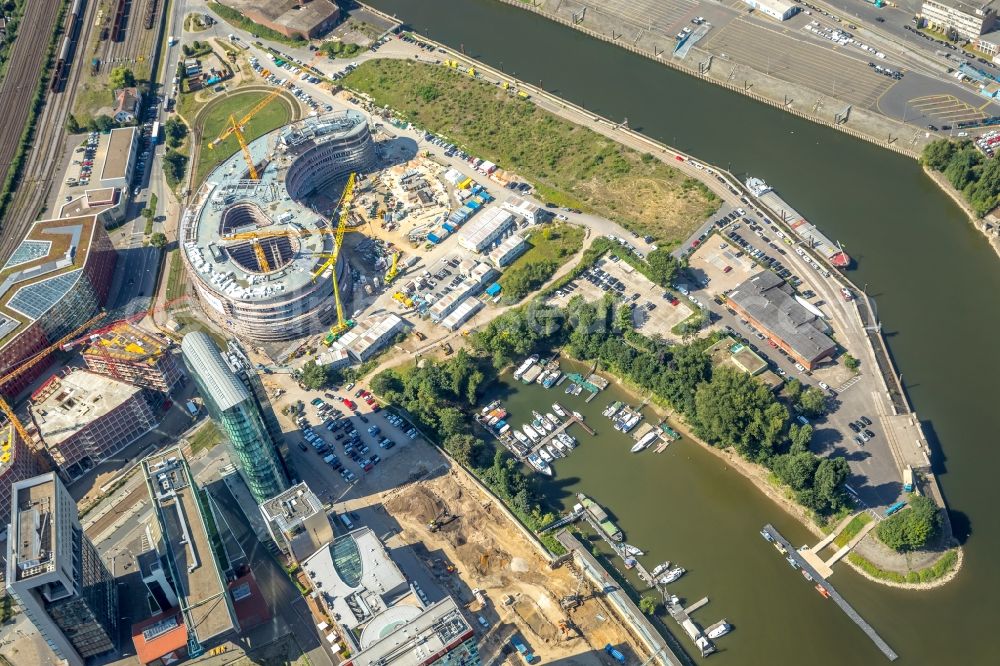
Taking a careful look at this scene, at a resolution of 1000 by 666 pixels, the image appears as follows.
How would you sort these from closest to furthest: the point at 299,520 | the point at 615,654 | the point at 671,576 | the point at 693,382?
the point at 615,654 → the point at 299,520 → the point at 671,576 → the point at 693,382

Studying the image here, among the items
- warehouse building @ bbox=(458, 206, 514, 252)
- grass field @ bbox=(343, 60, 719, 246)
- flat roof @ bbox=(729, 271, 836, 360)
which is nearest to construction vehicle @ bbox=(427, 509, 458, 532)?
warehouse building @ bbox=(458, 206, 514, 252)

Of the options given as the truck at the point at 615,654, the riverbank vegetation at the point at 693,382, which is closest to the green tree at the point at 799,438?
the riverbank vegetation at the point at 693,382

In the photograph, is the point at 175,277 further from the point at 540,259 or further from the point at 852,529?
the point at 852,529

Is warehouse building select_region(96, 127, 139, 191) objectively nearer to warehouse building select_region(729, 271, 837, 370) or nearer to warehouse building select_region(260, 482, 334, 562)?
warehouse building select_region(260, 482, 334, 562)

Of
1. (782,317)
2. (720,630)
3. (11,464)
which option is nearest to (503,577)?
(720,630)

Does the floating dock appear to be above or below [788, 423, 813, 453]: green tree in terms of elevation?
below

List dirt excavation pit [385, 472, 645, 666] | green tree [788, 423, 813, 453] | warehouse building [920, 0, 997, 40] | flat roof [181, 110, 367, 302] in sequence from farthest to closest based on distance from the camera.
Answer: warehouse building [920, 0, 997, 40] → flat roof [181, 110, 367, 302] → green tree [788, 423, 813, 453] → dirt excavation pit [385, 472, 645, 666]
